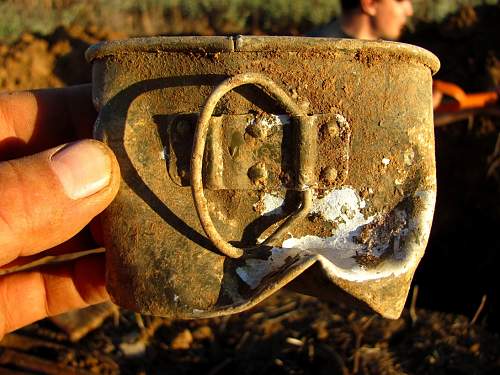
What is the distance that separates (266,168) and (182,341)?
1.73m

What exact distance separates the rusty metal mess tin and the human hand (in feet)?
0.25

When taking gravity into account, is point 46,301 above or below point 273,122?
below

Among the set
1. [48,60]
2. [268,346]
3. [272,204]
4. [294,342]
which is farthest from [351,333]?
[48,60]

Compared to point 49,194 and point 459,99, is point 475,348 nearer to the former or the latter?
point 459,99

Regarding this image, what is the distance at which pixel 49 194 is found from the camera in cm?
124

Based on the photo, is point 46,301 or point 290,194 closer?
point 290,194

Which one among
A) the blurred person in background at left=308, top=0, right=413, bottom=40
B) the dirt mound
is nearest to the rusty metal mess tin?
the blurred person in background at left=308, top=0, right=413, bottom=40

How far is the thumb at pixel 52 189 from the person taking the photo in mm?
1204

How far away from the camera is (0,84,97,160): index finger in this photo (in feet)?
5.11

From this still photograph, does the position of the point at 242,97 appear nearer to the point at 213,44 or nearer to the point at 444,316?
the point at 213,44

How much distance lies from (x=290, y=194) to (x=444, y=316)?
2.19 m

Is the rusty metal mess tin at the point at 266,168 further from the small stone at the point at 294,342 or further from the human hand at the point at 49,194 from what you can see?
the small stone at the point at 294,342

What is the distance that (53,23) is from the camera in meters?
4.41

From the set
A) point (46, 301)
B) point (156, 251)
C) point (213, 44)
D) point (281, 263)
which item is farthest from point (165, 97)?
point (46, 301)
